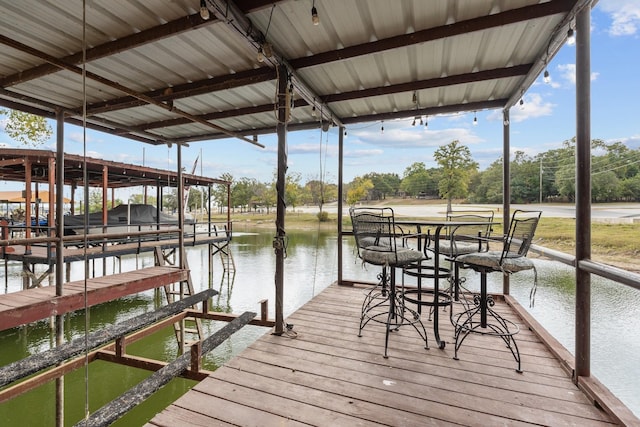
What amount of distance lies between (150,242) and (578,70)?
29.4 feet

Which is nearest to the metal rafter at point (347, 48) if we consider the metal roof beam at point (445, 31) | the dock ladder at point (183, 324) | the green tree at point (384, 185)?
the metal roof beam at point (445, 31)

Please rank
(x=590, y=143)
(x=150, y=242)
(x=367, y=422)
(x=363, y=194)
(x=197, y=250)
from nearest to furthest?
(x=367, y=422) → (x=590, y=143) → (x=150, y=242) → (x=363, y=194) → (x=197, y=250)

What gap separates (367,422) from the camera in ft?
4.65

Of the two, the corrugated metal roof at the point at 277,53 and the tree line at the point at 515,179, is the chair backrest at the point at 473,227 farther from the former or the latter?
the corrugated metal roof at the point at 277,53

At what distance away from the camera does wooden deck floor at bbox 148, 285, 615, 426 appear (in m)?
1.44

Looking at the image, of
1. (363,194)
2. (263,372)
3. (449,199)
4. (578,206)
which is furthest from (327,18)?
(363,194)

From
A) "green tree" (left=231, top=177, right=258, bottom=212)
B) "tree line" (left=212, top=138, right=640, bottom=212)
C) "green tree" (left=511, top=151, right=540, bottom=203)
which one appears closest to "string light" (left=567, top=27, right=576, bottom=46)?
"tree line" (left=212, top=138, right=640, bottom=212)

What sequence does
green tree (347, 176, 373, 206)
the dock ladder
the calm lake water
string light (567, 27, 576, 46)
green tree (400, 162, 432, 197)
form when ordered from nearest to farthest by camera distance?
string light (567, 27, 576, 46) → the calm lake water → the dock ladder → green tree (400, 162, 432, 197) → green tree (347, 176, 373, 206)

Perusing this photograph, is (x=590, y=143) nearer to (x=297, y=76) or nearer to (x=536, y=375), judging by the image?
(x=536, y=375)

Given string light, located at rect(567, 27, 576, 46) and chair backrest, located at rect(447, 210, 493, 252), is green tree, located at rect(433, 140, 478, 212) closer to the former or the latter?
chair backrest, located at rect(447, 210, 493, 252)

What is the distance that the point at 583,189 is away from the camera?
5.59ft

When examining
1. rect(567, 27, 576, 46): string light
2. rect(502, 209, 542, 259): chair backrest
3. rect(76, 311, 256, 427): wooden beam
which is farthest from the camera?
rect(502, 209, 542, 259): chair backrest

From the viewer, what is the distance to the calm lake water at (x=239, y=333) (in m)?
3.83

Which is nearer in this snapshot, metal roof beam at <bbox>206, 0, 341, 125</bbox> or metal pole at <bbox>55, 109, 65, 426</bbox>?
metal roof beam at <bbox>206, 0, 341, 125</bbox>
